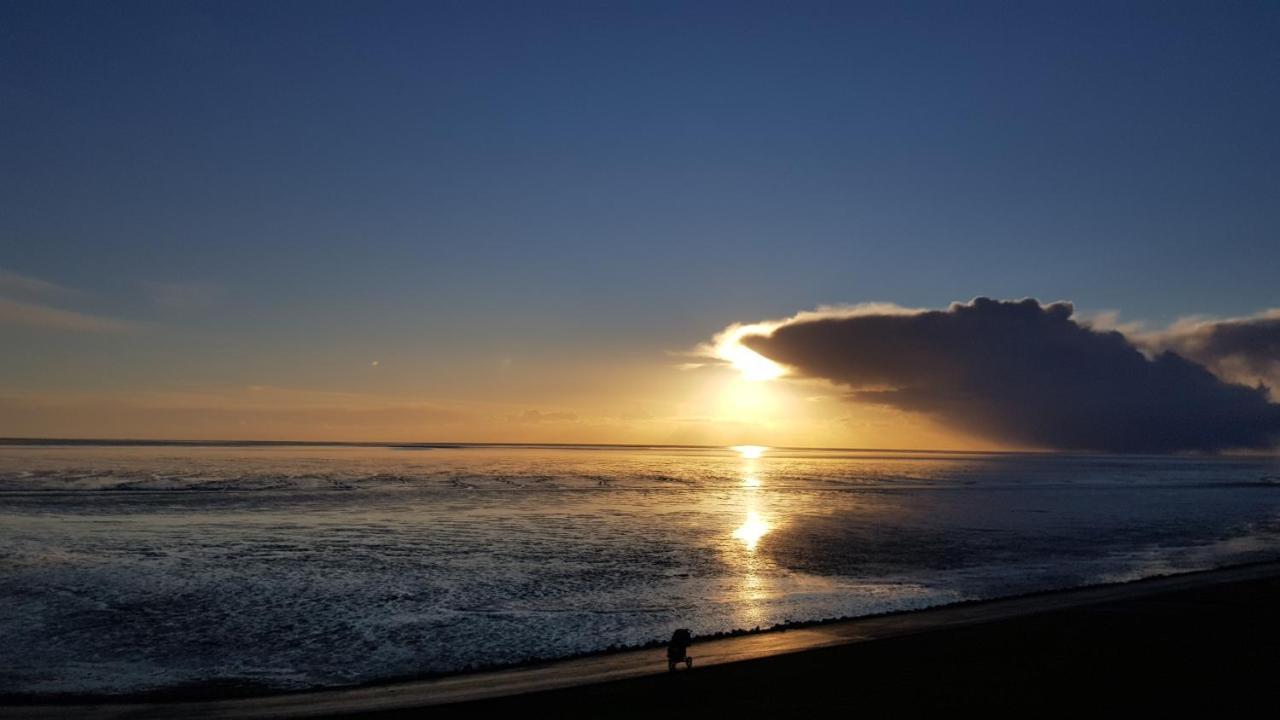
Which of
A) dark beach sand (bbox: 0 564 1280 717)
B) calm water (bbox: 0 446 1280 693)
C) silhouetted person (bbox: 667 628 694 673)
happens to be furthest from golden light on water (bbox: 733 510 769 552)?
silhouetted person (bbox: 667 628 694 673)

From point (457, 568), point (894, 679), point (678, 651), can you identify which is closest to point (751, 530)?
point (457, 568)

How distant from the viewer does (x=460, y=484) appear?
69250 millimetres

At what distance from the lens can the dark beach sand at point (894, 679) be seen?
11.8 meters

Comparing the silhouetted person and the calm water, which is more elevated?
the silhouetted person

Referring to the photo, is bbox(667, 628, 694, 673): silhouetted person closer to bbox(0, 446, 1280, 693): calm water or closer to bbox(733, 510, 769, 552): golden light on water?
bbox(0, 446, 1280, 693): calm water

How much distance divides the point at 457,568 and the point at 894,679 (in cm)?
1710

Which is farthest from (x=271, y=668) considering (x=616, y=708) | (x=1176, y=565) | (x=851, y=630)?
(x=1176, y=565)

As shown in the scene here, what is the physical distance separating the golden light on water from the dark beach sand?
15845 mm

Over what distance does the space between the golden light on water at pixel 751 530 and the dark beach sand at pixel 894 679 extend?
15845 millimetres

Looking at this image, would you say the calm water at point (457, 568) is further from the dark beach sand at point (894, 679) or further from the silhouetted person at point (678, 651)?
the silhouetted person at point (678, 651)

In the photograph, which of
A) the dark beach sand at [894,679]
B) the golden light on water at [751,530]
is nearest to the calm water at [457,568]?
the golden light on water at [751,530]

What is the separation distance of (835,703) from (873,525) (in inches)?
1249

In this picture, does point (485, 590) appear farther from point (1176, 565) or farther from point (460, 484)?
point (460, 484)

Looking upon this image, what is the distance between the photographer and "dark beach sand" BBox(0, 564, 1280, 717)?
1179cm
